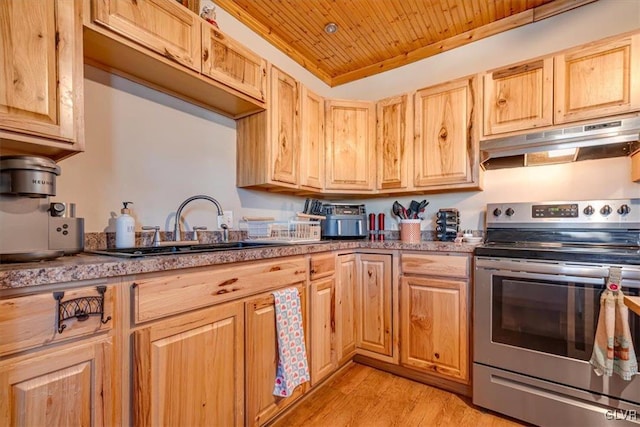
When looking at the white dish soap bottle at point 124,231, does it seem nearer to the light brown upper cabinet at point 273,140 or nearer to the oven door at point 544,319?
the light brown upper cabinet at point 273,140

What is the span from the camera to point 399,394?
1820mm

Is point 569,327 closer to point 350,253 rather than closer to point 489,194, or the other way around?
point 489,194

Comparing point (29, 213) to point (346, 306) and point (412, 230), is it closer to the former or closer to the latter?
point (346, 306)

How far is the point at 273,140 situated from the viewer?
1.99 meters

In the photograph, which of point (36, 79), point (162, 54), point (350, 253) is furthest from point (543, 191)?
point (36, 79)

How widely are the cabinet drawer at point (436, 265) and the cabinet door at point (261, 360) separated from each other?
3.26 ft

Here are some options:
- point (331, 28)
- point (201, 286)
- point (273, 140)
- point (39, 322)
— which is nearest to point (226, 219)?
point (273, 140)

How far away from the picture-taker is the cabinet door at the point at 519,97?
1.80 meters

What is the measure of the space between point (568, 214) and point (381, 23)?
1.86 m

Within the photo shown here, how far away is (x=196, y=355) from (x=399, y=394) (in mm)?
1357

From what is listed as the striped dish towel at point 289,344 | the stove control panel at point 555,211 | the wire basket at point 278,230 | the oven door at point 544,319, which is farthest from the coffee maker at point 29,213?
the stove control panel at point 555,211

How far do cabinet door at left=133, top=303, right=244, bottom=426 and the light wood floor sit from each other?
0.53m

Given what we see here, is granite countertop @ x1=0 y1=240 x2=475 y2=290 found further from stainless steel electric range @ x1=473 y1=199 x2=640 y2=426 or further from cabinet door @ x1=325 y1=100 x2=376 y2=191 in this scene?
stainless steel electric range @ x1=473 y1=199 x2=640 y2=426

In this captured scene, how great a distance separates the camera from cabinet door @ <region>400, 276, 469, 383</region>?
5.81ft
